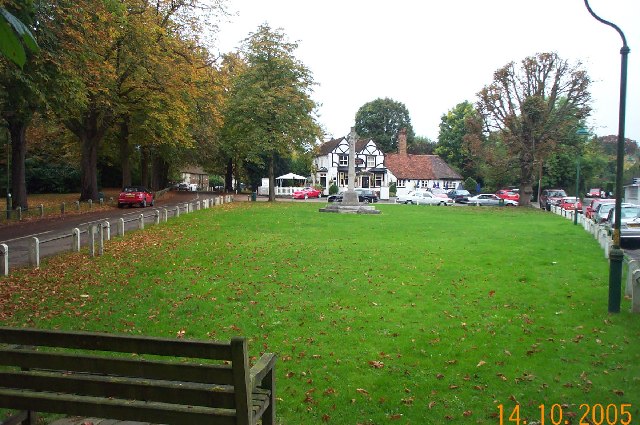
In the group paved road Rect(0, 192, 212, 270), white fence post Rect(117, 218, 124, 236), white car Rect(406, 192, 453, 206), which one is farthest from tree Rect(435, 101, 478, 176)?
white fence post Rect(117, 218, 124, 236)

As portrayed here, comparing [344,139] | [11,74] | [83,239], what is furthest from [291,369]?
[344,139]

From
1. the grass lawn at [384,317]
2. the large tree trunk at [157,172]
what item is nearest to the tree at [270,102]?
the large tree trunk at [157,172]

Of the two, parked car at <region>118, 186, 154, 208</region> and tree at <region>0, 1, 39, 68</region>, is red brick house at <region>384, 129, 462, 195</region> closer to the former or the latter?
parked car at <region>118, 186, 154, 208</region>

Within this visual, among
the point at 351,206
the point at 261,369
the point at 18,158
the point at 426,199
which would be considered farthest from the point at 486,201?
the point at 261,369

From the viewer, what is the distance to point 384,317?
8.47 meters

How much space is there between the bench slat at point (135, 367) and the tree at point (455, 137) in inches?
3226

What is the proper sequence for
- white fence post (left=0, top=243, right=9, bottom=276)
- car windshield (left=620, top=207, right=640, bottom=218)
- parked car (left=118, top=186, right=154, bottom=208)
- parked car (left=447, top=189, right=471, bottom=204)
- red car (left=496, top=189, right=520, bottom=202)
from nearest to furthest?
white fence post (left=0, top=243, right=9, bottom=276) → car windshield (left=620, top=207, right=640, bottom=218) → parked car (left=118, top=186, right=154, bottom=208) → parked car (left=447, top=189, right=471, bottom=204) → red car (left=496, top=189, right=520, bottom=202)

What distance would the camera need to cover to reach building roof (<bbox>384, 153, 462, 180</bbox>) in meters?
76.5

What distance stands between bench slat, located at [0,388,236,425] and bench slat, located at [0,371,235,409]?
0.16 feet

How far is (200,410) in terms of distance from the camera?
11.6 ft

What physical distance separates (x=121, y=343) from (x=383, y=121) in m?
96.3

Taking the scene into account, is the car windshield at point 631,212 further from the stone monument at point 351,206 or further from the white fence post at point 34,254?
the white fence post at point 34,254

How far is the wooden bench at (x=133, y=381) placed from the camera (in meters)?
3.43

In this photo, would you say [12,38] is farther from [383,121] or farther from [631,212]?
[383,121]
